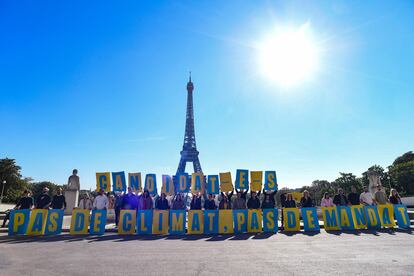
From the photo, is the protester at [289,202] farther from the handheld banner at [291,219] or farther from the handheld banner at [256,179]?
the handheld banner at [256,179]

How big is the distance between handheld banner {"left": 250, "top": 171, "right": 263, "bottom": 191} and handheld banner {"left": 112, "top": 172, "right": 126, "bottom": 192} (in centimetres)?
578

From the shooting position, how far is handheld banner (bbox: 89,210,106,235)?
430 inches

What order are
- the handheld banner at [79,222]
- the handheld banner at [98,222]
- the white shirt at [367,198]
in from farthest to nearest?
the white shirt at [367,198] < the handheld banner at [98,222] < the handheld banner at [79,222]

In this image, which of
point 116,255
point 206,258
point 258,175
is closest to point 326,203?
point 258,175

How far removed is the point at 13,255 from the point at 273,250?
21.6ft

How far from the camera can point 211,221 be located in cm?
1128

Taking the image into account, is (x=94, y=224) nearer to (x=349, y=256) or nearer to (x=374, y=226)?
(x=349, y=256)

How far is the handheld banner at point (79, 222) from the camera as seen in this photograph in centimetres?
1080

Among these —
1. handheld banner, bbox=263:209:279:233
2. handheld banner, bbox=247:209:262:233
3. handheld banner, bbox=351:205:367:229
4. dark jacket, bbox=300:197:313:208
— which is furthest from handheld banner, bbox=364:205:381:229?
handheld banner, bbox=247:209:262:233

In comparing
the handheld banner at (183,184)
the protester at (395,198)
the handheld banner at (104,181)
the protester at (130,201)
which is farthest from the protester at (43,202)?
the protester at (395,198)

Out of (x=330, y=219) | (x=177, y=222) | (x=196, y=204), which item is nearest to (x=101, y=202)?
(x=177, y=222)

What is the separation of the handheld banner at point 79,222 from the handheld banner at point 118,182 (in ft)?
5.54

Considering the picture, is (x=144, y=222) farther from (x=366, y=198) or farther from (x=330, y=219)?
(x=366, y=198)

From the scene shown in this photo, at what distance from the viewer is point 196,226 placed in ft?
36.6
